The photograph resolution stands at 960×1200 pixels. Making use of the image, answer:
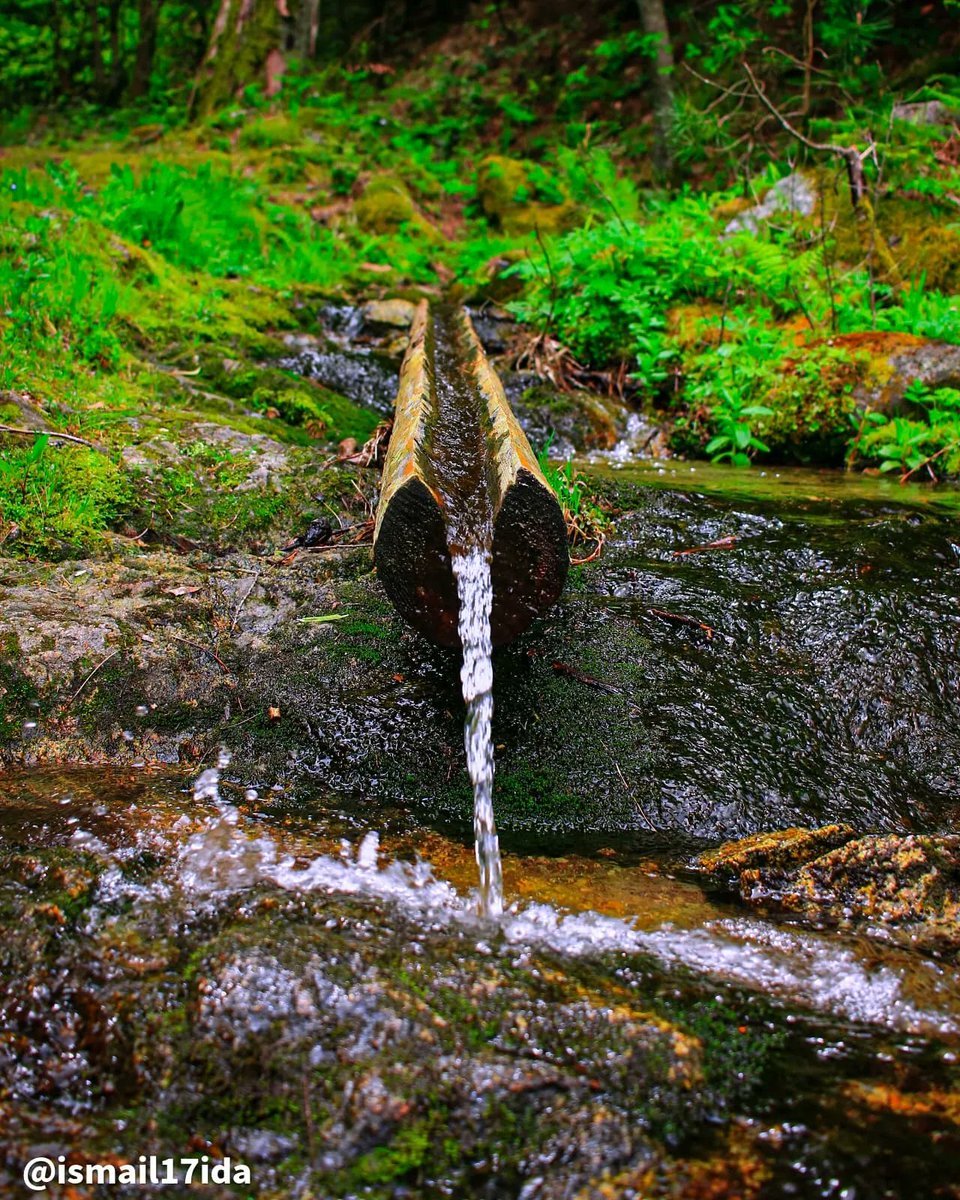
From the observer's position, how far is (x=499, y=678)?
287 centimetres

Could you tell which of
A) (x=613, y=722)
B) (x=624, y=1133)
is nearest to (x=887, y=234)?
(x=613, y=722)

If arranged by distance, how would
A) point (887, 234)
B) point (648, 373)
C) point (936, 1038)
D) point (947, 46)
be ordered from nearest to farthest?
point (936, 1038)
point (648, 373)
point (887, 234)
point (947, 46)

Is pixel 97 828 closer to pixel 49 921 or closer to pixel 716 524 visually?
pixel 49 921

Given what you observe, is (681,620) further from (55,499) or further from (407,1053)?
(55,499)

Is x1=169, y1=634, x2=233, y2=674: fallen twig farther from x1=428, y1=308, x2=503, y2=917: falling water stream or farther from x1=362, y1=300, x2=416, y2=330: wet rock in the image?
x1=362, y1=300, x2=416, y2=330: wet rock

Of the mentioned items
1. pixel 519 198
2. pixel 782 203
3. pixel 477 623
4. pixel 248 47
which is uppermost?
pixel 248 47

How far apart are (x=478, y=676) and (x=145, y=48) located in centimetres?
1873

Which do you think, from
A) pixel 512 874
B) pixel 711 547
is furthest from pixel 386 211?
pixel 512 874

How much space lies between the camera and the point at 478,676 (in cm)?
256

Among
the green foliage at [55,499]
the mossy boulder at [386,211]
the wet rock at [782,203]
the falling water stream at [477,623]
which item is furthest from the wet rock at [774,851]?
the mossy boulder at [386,211]

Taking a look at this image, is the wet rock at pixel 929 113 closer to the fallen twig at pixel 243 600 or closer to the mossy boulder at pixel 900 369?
the mossy boulder at pixel 900 369

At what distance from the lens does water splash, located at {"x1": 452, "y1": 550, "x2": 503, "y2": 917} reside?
7.99 ft

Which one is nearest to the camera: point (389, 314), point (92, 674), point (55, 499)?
point (92, 674)

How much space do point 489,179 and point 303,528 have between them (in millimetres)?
8603
